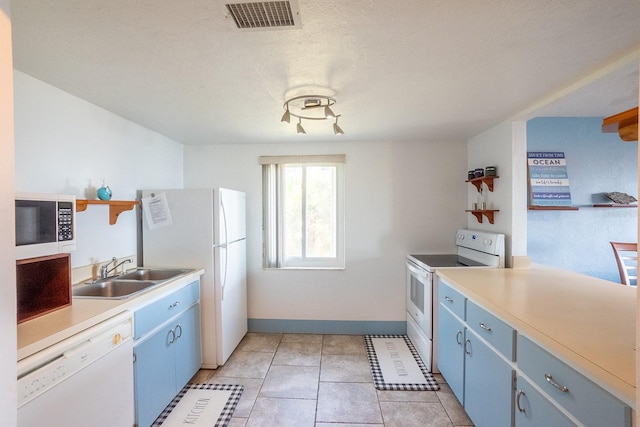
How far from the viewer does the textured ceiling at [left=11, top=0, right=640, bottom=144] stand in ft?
3.75

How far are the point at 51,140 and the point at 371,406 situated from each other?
2807mm

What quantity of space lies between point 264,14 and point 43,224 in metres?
1.42

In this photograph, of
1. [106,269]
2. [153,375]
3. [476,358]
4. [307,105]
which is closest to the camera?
[476,358]

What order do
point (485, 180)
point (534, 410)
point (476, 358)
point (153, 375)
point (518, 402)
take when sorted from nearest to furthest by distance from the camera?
point (534, 410) → point (518, 402) → point (476, 358) → point (153, 375) → point (485, 180)

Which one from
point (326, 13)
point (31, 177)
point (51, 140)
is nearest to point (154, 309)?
point (31, 177)

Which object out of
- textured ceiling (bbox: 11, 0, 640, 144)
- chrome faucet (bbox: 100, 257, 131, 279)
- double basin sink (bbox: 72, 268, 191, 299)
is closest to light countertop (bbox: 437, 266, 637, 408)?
textured ceiling (bbox: 11, 0, 640, 144)

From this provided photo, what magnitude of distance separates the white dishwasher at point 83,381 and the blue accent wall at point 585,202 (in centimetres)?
340

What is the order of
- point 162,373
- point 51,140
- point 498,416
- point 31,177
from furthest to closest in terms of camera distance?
point 162,373 → point 51,140 → point 31,177 → point 498,416

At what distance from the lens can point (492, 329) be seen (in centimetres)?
163

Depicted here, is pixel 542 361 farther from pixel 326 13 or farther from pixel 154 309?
pixel 154 309

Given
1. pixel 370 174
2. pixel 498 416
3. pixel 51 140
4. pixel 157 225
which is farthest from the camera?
pixel 370 174

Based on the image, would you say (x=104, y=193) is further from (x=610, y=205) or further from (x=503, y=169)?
(x=610, y=205)

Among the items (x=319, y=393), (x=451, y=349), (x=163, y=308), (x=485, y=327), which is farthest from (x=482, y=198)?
(x=163, y=308)

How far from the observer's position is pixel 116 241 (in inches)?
95.6
